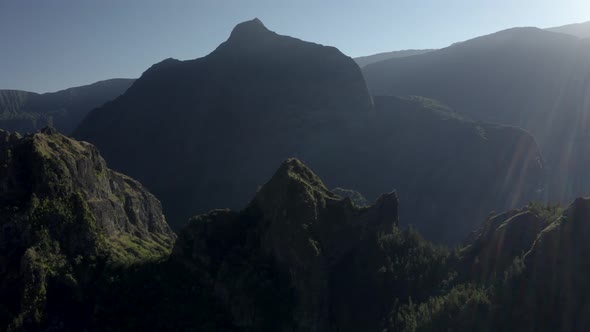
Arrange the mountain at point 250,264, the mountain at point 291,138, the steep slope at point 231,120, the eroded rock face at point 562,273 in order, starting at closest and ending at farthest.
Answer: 1. the eroded rock face at point 562,273
2. the mountain at point 250,264
3. the mountain at point 291,138
4. the steep slope at point 231,120

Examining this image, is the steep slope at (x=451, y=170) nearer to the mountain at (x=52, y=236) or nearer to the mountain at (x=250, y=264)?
the mountain at (x=250, y=264)

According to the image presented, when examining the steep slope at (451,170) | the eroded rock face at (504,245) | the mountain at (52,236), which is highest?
Result: the mountain at (52,236)

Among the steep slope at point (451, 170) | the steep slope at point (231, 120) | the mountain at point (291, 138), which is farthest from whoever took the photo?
the steep slope at point (231, 120)

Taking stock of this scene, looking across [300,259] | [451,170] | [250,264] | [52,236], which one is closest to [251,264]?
[250,264]

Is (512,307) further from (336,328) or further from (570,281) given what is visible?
(336,328)

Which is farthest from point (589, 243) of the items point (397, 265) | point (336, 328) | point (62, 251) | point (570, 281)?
point (62, 251)

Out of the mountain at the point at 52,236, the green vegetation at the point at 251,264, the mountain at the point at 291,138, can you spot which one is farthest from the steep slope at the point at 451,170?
the mountain at the point at 52,236
